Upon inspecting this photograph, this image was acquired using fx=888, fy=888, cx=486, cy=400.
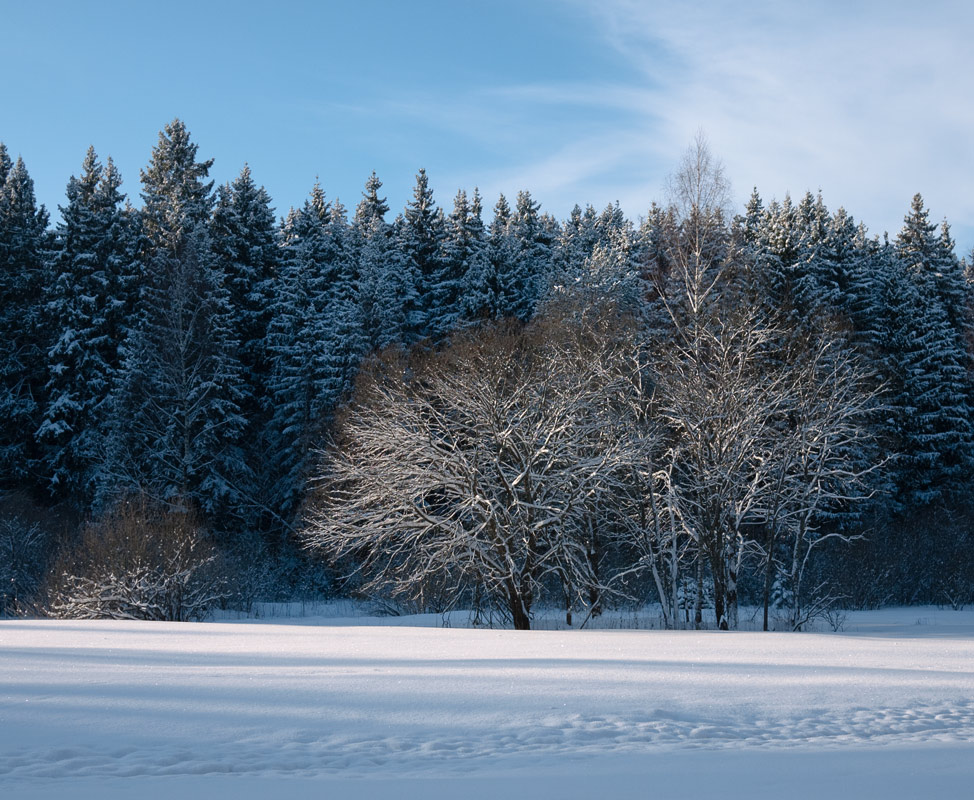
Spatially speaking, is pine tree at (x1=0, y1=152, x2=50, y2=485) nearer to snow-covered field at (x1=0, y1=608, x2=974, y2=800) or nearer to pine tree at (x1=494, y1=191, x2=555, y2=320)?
pine tree at (x1=494, y1=191, x2=555, y2=320)

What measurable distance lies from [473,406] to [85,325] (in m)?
24.5

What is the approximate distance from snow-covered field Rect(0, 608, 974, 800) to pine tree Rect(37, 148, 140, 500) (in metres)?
26.0

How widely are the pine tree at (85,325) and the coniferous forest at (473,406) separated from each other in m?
0.15

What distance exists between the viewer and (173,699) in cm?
688

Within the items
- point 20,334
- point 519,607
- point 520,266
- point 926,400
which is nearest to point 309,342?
point 520,266

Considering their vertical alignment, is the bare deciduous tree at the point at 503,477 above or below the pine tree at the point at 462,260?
below

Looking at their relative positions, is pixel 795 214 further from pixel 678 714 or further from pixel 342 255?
pixel 678 714

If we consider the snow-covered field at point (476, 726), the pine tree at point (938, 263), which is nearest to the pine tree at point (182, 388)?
the snow-covered field at point (476, 726)

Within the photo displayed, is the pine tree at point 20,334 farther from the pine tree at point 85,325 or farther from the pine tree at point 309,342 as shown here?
the pine tree at point 309,342

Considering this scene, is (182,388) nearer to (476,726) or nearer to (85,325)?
(85,325)

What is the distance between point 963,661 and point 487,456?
995cm

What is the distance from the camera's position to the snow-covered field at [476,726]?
200 inches

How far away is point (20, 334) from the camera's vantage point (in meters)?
37.7

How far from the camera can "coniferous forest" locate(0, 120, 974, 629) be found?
19.0 metres
